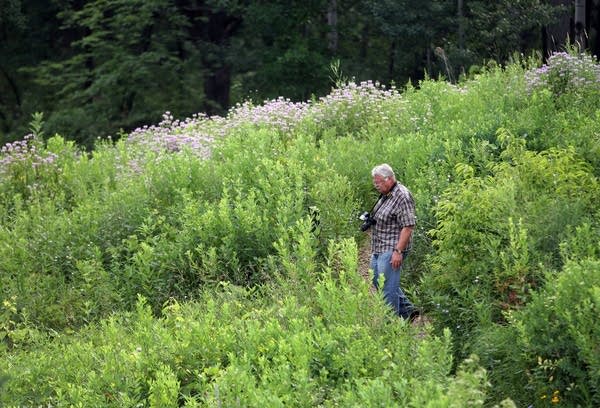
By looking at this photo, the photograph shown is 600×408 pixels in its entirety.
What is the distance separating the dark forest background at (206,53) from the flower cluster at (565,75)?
11727 mm

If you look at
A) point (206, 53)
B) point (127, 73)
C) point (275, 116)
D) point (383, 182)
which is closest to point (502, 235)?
point (383, 182)

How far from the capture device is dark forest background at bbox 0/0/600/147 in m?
26.0

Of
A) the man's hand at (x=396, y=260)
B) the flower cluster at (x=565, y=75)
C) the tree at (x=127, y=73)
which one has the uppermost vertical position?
the flower cluster at (x=565, y=75)

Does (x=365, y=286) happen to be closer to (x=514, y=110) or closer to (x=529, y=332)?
(x=529, y=332)

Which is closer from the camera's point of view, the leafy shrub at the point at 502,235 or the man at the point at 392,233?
the leafy shrub at the point at 502,235

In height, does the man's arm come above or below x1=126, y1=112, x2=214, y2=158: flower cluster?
above

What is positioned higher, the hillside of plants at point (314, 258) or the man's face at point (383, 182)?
the man's face at point (383, 182)

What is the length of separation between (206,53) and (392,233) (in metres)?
20.8

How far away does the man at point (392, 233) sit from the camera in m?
8.49

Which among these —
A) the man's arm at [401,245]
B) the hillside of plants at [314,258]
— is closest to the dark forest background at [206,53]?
the hillside of plants at [314,258]

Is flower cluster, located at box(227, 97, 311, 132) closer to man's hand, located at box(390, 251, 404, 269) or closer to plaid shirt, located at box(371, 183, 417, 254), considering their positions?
plaid shirt, located at box(371, 183, 417, 254)

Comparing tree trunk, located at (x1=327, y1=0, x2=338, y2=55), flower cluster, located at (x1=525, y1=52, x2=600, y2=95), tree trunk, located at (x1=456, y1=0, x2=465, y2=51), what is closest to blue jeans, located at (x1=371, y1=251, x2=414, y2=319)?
flower cluster, located at (x1=525, y1=52, x2=600, y2=95)

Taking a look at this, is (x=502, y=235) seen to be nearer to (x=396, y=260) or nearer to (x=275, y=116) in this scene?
(x=396, y=260)

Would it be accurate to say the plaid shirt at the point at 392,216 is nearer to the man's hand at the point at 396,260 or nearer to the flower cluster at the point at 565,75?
the man's hand at the point at 396,260
